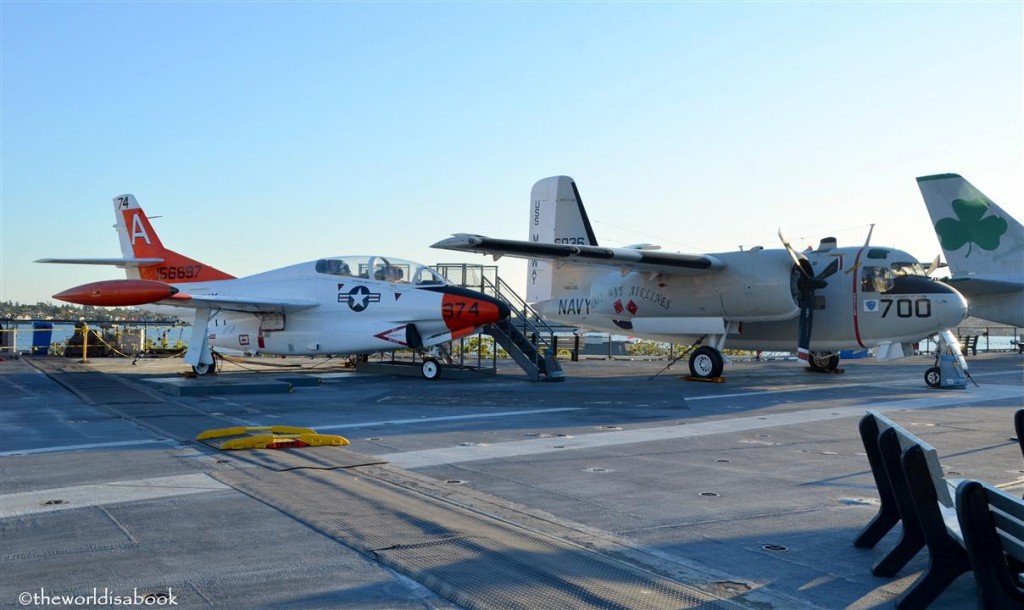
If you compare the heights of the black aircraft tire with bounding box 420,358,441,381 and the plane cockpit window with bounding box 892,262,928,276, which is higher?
the plane cockpit window with bounding box 892,262,928,276

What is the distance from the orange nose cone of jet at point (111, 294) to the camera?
58.9ft

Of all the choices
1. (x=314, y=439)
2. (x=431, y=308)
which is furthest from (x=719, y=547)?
(x=431, y=308)

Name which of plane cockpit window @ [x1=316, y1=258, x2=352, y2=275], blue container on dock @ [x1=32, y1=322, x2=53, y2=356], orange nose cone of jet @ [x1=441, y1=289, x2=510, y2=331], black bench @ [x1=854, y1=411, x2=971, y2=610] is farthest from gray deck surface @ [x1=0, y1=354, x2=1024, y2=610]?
blue container on dock @ [x1=32, y1=322, x2=53, y2=356]

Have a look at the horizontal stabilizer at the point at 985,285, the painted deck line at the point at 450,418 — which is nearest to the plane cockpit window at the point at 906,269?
the painted deck line at the point at 450,418

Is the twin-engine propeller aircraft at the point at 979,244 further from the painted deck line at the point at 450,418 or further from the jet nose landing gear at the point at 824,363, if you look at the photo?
the painted deck line at the point at 450,418

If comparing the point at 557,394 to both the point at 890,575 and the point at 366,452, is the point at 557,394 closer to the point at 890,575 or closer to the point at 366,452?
the point at 366,452

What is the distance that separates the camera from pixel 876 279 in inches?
722

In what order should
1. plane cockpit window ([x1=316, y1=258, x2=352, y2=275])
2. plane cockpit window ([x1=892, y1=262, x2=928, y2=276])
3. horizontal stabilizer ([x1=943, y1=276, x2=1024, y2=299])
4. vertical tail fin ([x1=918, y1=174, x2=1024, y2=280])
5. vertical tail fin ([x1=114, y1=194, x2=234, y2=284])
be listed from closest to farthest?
plane cockpit window ([x1=892, y1=262, x2=928, y2=276]) < plane cockpit window ([x1=316, y1=258, x2=352, y2=275]) < vertical tail fin ([x1=114, y1=194, x2=234, y2=284]) < horizontal stabilizer ([x1=943, y1=276, x2=1024, y2=299]) < vertical tail fin ([x1=918, y1=174, x2=1024, y2=280])

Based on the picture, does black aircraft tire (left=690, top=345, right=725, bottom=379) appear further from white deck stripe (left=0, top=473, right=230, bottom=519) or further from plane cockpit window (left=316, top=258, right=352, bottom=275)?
white deck stripe (left=0, top=473, right=230, bottom=519)

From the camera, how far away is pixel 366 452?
27.6 ft

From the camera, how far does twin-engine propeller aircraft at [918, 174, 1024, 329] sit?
102ft

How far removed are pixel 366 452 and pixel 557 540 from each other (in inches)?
152

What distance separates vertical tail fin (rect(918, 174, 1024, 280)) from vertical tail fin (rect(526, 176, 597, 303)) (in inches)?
691

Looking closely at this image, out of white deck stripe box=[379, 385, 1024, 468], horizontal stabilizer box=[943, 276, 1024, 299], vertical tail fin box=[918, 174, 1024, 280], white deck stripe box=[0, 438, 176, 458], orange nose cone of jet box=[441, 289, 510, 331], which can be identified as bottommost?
white deck stripe box=[0, 438, 176, 458]
